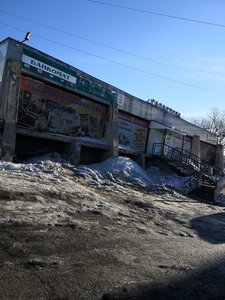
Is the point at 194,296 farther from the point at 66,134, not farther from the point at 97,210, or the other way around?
the point at 66,134

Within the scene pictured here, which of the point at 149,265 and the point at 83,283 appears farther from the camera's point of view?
the point at 149,265

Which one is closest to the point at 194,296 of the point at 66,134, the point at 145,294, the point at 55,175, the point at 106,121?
the point at 145,294

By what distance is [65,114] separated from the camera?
22297 millimetres

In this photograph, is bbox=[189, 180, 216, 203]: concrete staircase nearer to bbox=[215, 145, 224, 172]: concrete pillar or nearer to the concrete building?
the concrete building

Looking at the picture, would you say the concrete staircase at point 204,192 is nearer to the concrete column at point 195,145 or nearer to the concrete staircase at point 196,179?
the concrete staircase at point 196,179

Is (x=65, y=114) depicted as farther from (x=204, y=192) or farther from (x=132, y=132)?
(x=204, y=192)

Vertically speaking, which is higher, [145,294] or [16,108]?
[16,108]

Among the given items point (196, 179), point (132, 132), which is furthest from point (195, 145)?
point (196, 179)

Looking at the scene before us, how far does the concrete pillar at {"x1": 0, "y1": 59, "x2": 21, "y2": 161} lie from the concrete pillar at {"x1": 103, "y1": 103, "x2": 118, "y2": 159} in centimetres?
782

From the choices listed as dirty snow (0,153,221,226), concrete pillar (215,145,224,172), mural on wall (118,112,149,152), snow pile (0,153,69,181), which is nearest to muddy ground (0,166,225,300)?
dirty snow (0,153,221,226)

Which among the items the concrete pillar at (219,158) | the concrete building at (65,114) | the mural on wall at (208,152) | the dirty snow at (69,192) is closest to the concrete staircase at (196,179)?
the dirty snow at (69,192)

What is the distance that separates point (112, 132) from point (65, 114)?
3.95 metres

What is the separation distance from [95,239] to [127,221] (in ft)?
8.87

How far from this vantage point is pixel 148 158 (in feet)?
95.9
